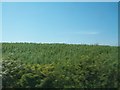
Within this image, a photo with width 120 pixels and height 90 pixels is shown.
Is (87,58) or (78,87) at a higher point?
(87,58)

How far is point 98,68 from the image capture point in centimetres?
818

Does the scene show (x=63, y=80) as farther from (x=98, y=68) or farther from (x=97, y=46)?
(x=97, y=46)

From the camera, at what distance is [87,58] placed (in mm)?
8523

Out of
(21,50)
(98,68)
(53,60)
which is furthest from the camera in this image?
(21,50)

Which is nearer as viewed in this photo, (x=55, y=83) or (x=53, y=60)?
Result: (x=55, y=83)

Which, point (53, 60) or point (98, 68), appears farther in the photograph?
point (53, 60)

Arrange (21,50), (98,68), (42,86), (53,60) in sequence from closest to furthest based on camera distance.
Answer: (42,86) → (98,68) → (53,60) → (21,50)

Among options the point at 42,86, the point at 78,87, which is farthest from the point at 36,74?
the point at 78,87

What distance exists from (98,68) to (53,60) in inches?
63.9

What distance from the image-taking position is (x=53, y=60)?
9.41 meters

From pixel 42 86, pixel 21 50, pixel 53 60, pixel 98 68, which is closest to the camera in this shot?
pixel 42 86

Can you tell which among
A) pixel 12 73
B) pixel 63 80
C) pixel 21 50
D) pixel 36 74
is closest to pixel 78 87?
pixel 63 80

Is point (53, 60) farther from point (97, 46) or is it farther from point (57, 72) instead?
point (97, 46)

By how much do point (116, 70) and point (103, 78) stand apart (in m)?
0.44
